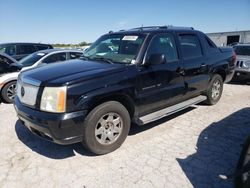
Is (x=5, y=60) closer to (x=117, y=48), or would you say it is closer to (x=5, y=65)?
(x=5, y=65)

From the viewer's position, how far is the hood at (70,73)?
334 cm

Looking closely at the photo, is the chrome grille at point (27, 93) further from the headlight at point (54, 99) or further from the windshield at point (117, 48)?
the windshield at point (117, 48)

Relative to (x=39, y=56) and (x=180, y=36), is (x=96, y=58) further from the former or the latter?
(x=39, y=56)

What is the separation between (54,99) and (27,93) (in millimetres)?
689

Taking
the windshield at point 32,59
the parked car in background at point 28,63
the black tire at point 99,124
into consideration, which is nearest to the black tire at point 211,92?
the black tire at point 99,124

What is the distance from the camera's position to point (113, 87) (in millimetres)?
3602

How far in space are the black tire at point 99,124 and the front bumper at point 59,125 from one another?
0.10 m

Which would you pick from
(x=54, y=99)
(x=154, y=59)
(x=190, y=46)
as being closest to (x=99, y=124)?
(x=54, y=99)

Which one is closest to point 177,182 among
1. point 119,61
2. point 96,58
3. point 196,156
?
point 196,156

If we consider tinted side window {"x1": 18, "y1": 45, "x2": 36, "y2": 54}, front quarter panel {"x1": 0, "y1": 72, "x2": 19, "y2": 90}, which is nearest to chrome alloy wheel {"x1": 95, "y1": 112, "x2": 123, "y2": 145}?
front quarter panel {"x1": 0, "y1": 72, "x2": 19, "y2": 90}

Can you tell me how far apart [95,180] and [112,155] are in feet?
2.24

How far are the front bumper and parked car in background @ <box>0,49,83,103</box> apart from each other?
10.3 ft

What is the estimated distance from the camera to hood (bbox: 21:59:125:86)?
3.34m

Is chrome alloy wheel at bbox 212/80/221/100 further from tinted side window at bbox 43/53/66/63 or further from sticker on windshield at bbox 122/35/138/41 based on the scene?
tinted side window at bbox 43/53/66/63
